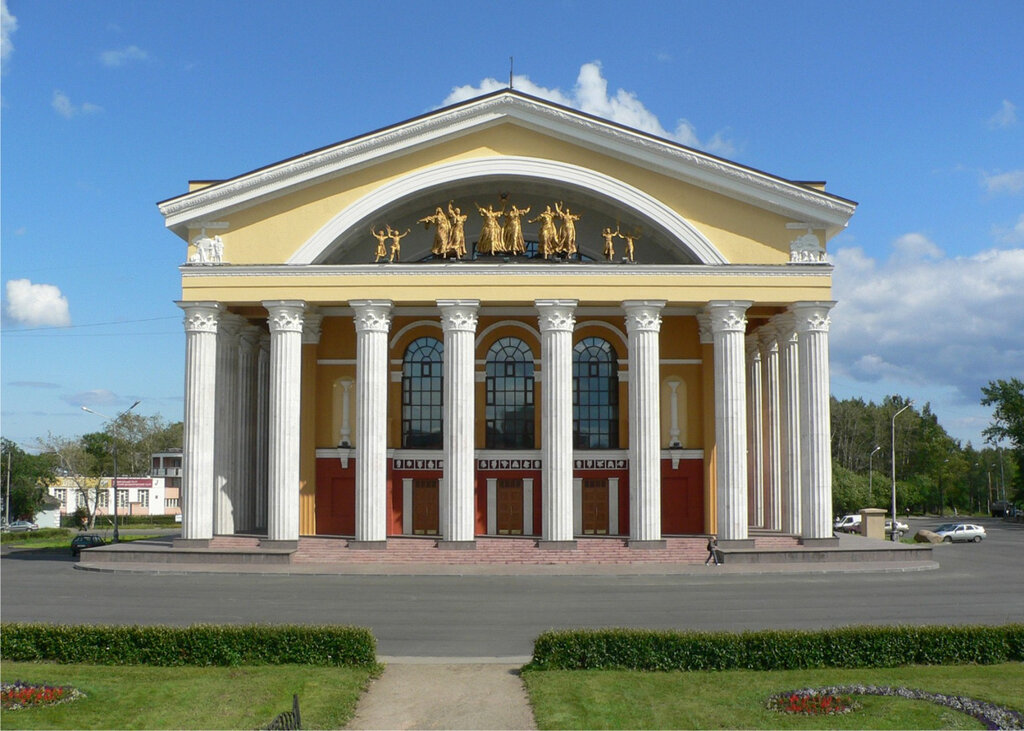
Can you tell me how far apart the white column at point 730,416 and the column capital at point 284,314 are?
15.4m

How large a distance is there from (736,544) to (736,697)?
2109 centimetres

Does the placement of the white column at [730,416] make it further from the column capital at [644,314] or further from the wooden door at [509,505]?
the wooden door at [509,505]

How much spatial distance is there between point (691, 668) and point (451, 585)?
45.1ft

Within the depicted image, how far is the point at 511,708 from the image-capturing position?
43.1 feet

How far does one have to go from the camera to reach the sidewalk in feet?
41.1

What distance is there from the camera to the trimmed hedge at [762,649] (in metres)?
15.1

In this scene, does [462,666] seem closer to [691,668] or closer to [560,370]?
[691,668]

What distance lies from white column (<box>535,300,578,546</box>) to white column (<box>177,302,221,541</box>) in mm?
12372

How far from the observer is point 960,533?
51.1m

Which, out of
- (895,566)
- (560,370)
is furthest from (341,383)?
(895,566)

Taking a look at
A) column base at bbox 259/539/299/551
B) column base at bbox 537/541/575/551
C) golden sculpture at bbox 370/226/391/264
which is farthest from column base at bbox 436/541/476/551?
golden sculpture at bbox 370/226/391/264

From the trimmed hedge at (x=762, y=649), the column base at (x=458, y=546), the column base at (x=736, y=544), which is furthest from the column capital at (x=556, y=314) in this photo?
the trimmed hedge at (x=762, y=649)

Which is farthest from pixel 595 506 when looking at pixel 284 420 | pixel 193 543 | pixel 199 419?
Answer: pixel 199 419

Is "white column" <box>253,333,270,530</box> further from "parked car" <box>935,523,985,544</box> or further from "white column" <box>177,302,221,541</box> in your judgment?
"parked car" <box>935,523,985,544</box>
